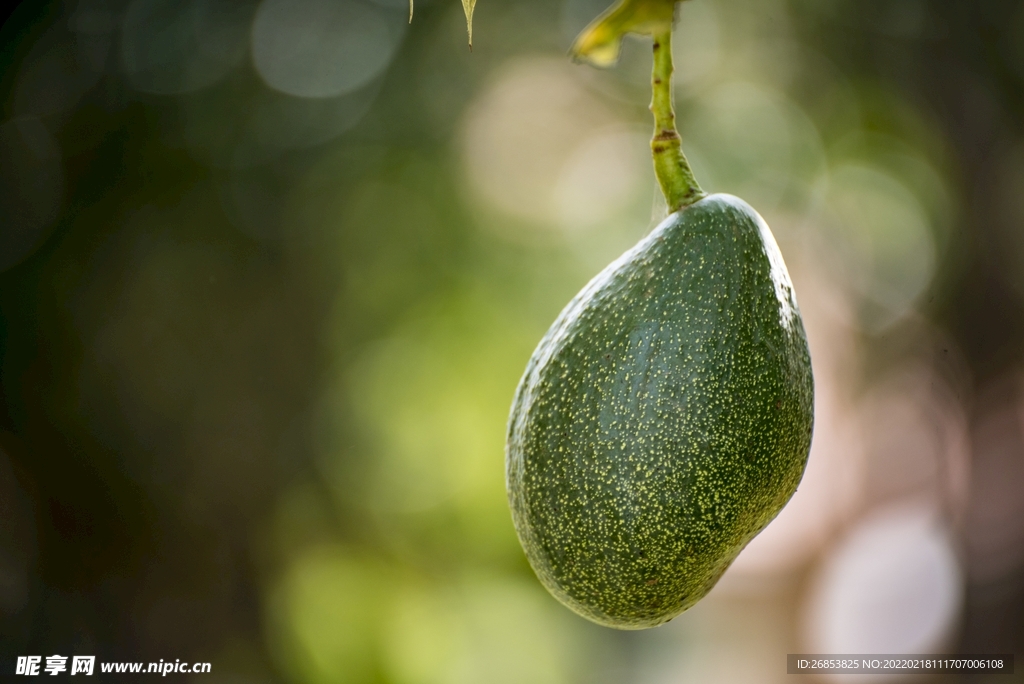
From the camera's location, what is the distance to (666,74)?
1502mm

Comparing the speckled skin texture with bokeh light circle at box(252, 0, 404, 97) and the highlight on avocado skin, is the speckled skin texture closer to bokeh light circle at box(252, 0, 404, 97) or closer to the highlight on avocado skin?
the highlight on avocado skin

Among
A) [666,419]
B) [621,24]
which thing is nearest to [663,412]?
[666,419]

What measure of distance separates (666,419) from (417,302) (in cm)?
627

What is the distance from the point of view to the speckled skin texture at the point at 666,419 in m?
1.46

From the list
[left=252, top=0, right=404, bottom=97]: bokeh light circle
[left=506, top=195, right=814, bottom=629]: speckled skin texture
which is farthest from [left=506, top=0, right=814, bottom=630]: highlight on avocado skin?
[left=252, top=0, right=404, bottom=97]: bokeh light circle

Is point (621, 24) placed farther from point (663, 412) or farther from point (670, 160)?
point (663, 412)

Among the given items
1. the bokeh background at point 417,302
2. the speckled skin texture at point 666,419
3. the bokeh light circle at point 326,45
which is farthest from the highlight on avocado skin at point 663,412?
the bokeh light circle at point 326,45

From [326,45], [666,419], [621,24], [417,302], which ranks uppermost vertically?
[326,45]

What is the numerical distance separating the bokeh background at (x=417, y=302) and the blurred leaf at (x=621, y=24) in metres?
4.97

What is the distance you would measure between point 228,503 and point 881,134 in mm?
6390

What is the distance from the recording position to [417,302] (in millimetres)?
7598

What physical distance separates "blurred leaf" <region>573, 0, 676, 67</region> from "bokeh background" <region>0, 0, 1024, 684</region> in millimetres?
4975

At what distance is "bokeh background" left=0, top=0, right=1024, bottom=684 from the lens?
579 centimetres

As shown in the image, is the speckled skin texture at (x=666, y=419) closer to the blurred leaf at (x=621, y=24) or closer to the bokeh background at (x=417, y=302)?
the blurred leaf at (x=621, y=24)
